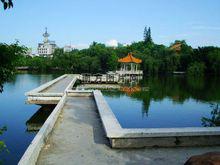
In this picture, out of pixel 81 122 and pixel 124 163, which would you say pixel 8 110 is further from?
pixel 124 163

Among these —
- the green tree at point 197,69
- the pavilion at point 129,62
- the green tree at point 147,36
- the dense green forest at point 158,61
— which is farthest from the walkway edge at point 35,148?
the green tree at point 147,36

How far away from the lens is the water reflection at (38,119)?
44.0ft

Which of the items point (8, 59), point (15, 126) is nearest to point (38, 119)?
point (15, 126)

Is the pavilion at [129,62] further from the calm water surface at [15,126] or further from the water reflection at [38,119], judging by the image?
the water reflection at [38,119]

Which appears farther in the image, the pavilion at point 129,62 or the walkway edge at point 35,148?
the pavilion at point 129,62

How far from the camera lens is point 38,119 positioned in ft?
49.5

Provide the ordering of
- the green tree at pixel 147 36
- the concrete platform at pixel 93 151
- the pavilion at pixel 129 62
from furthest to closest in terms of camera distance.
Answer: the green tree at pixel 147 36
the pavilion at pixel 129 62
the concrete platform at pixel 93 151

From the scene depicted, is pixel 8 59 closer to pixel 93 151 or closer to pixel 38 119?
pixel 93 151

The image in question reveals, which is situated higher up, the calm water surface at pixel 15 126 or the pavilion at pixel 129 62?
the pavilion at pixel 129 62

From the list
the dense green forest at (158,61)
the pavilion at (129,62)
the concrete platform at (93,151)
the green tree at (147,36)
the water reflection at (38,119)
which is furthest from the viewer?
the green tree at (147,36)

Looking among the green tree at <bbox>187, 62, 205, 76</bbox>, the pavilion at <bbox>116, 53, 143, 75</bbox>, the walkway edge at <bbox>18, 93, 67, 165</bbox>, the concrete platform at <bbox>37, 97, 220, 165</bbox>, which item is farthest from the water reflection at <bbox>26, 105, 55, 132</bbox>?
the green tree at <bbox>187, 62, 205, 76</bbox>

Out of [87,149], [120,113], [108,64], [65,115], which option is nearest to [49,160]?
[87,149]

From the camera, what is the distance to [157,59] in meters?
64.4

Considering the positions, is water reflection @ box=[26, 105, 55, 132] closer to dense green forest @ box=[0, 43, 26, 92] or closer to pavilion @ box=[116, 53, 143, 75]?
dense green forest @ box=[0, 43, 26, 92]
